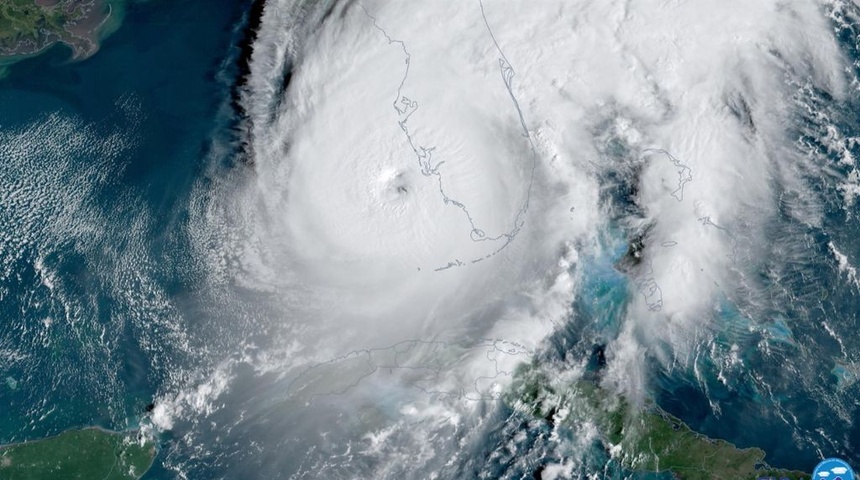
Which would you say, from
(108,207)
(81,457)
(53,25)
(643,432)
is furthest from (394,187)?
(81,457)

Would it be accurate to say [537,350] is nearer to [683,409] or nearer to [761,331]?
[683,409]

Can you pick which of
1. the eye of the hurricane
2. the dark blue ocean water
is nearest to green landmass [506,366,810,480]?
the eye of the hurricane

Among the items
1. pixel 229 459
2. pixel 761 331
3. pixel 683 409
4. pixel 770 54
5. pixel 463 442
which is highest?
pixel 770 54

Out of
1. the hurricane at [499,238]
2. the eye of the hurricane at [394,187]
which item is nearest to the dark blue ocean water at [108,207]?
the hurricane at [499,238]

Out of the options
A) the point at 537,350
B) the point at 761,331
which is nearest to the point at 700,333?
the point at 761,331

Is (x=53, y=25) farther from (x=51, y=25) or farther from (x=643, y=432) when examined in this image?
(x=643, y=432)
